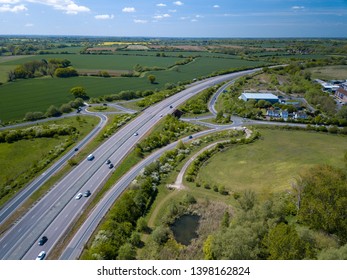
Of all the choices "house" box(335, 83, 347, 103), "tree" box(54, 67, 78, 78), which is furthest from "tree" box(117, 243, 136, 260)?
"tree" box(54, 67, 78, 78)

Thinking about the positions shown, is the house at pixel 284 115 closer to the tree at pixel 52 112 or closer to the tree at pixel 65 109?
the tree at pixel 65 109

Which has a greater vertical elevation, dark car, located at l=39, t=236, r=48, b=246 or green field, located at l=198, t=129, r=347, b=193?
green field, located at l=198, t=129, r=347, b=193

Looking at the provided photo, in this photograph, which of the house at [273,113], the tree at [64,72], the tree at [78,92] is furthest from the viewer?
the tree at [64,72]

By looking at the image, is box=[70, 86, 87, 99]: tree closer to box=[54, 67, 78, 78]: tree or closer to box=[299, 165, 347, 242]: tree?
box=[54, 67, 78, 78]: tree

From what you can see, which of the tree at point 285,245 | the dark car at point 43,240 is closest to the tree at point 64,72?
the dark car at point 43,240

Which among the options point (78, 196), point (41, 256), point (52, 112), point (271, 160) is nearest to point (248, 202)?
point (271, 160)

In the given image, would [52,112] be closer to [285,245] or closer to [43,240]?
[43,240]
